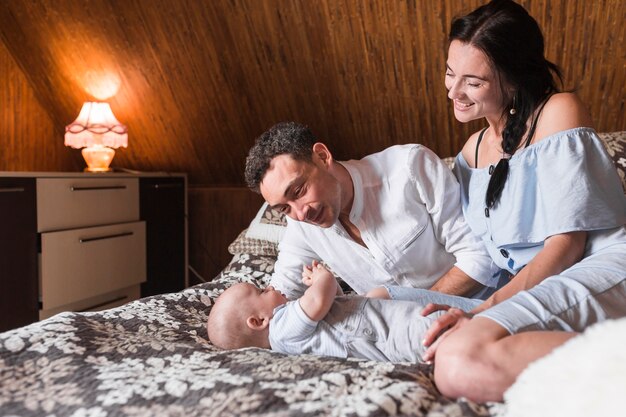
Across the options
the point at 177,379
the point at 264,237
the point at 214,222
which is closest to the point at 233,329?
the point at 177,379

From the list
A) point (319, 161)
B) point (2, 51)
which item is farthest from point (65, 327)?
point (2, 51)

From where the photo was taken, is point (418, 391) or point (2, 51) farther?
point (2, 51)

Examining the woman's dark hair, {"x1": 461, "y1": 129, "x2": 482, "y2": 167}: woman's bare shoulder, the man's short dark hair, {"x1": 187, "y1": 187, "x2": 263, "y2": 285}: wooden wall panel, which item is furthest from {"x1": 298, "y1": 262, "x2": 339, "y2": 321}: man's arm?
{"x1": 187, "y1": 187, "x2": 263, "y2": 285}: wooden wall panel

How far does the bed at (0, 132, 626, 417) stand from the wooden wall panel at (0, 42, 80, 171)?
2.12 m

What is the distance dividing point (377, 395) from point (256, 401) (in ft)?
0.63

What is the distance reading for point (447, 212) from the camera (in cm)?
159

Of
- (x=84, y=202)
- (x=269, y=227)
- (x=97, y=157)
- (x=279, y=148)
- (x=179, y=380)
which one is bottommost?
(x=179, y=380)

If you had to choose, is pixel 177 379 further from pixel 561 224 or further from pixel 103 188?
pixel 103 188

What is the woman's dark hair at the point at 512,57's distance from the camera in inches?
54.6

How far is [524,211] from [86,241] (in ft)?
6.88

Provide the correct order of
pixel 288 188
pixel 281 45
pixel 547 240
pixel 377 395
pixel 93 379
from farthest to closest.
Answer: pixel 281 45 < pixel 288 188 < pixel 547 240 < pixel 93 379 < pixel 377 395

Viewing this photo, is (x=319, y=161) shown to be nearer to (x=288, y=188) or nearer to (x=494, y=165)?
(x=288, y=188)

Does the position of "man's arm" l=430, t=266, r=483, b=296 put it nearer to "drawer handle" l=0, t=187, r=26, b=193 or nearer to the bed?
the bed

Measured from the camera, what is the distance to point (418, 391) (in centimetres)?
96
